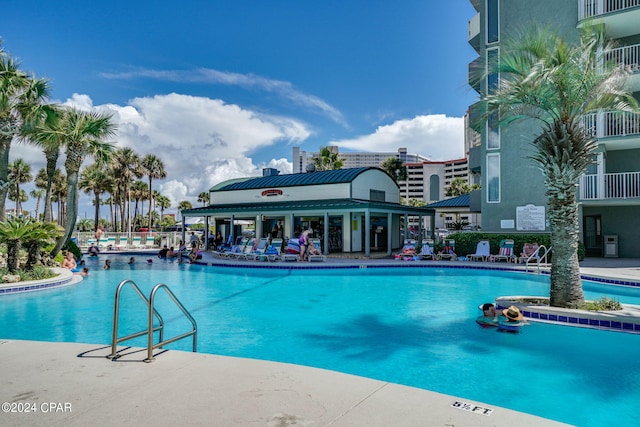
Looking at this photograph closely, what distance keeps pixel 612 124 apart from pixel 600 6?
5388mm

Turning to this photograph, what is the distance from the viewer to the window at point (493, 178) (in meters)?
20.0

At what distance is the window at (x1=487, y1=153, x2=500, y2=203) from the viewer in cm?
2005

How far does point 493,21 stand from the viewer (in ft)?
68.5

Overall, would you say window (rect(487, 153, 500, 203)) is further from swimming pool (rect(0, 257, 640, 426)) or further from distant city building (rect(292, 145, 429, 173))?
distant city building (rect(292, 145, 429, 173))

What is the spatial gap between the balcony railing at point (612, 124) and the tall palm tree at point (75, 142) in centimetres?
2012

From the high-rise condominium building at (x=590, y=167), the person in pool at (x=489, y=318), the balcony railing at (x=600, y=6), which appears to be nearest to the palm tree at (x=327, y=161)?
the high-rise condominium building at (x=590, y=167)

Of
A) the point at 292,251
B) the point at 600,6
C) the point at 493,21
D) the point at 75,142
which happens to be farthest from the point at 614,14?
the point at 75,142

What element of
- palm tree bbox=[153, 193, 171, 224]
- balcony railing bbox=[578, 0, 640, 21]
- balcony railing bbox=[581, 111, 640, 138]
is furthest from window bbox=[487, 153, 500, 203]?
palm tree bbox=[153, 193, 171, 224]

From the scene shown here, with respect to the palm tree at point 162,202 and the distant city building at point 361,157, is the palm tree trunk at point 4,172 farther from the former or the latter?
the distant city building at point 361,157

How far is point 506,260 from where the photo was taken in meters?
17.6

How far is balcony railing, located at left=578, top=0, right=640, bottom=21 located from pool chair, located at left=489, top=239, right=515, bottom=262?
10604 millimetres

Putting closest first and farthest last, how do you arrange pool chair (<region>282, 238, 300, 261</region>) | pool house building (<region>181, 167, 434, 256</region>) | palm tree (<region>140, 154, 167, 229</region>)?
pool chair (<region>282, 238, 300, 261</region>) < pool house building (<region>181, 167, 434, 256</region>) < palm tree (<region>140, 154, 167, 229</region>)

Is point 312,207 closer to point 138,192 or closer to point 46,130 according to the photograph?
point 46,130

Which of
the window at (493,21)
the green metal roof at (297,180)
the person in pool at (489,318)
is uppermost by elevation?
the window at (493,21)
